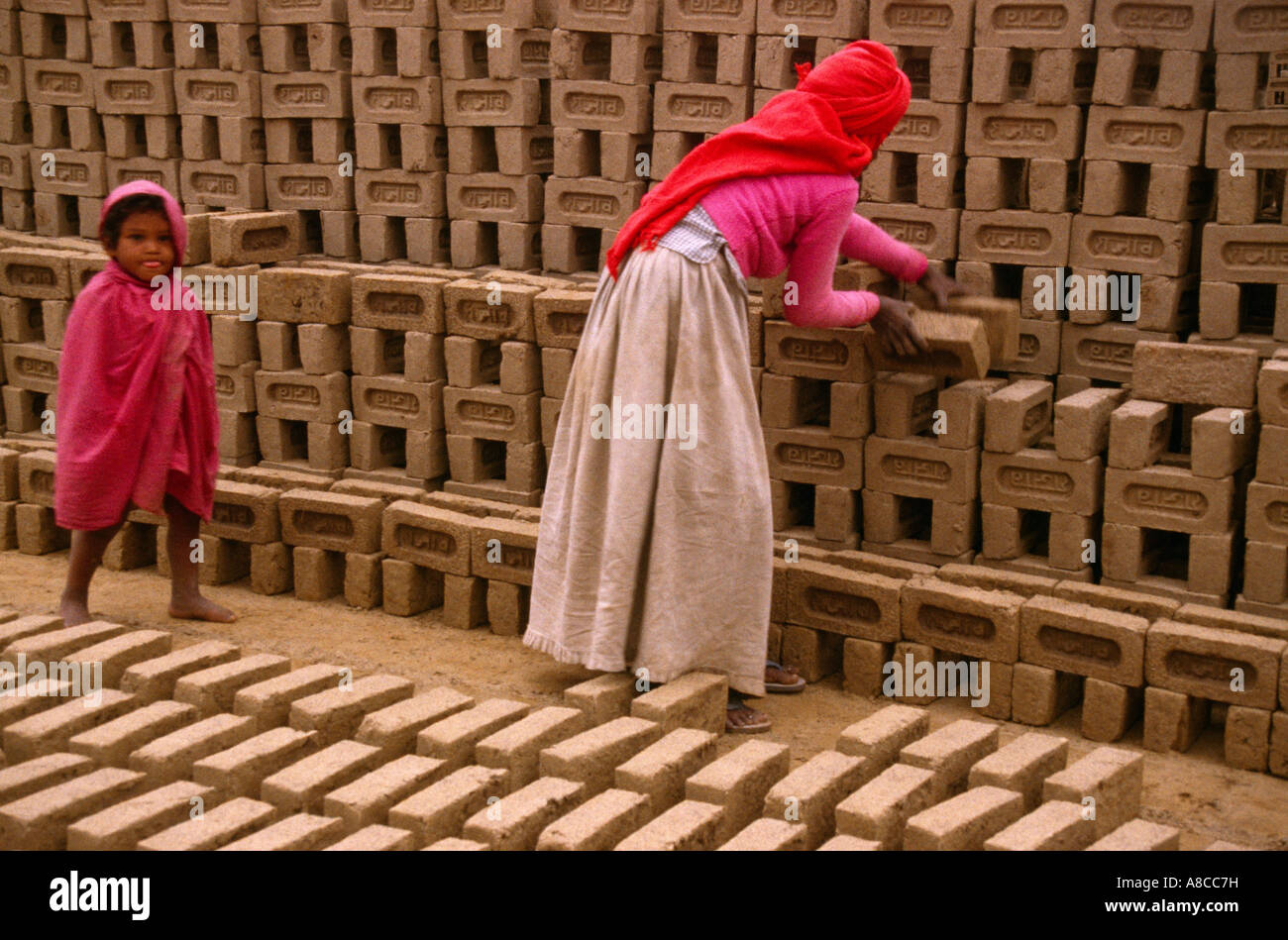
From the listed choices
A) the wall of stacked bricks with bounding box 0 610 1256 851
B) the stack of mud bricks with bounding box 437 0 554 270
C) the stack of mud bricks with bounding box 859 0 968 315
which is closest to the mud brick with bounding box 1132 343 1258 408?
the stack of mud bricks with bounding box 859 0 968 315

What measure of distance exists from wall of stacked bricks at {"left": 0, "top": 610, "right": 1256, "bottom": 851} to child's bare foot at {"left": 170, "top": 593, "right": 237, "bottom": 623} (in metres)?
1.15

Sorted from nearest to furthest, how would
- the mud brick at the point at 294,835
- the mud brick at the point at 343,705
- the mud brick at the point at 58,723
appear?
the mud brick at the point at 294,835
the mud brick at the point at 58,723
the mud brick at the point at 343,705

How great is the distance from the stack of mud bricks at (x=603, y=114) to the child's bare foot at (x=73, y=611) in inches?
109

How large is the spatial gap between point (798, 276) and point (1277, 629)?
80.6 inches

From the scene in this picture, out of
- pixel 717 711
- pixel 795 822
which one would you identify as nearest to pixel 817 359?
pixel 717 711

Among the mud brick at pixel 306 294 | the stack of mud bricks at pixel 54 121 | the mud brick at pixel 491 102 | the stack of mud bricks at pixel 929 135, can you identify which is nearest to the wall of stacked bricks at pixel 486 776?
the mud brick at pixel 306 294

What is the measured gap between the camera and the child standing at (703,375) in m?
5.08

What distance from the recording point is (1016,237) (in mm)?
6406

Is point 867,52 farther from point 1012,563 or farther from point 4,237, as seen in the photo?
point 4,237

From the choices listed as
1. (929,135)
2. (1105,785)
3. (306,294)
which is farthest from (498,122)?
(1105,785)

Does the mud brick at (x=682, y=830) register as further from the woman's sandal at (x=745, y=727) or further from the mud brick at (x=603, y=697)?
the woman's sandal at (x=745, y=727)

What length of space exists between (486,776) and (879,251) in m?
2.54

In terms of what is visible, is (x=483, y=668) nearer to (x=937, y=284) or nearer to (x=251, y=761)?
(x=251, y=761)

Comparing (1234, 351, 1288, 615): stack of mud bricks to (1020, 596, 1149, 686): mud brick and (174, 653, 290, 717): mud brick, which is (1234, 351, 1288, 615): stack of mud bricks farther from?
(174, 653, 290, 717): mud brick
